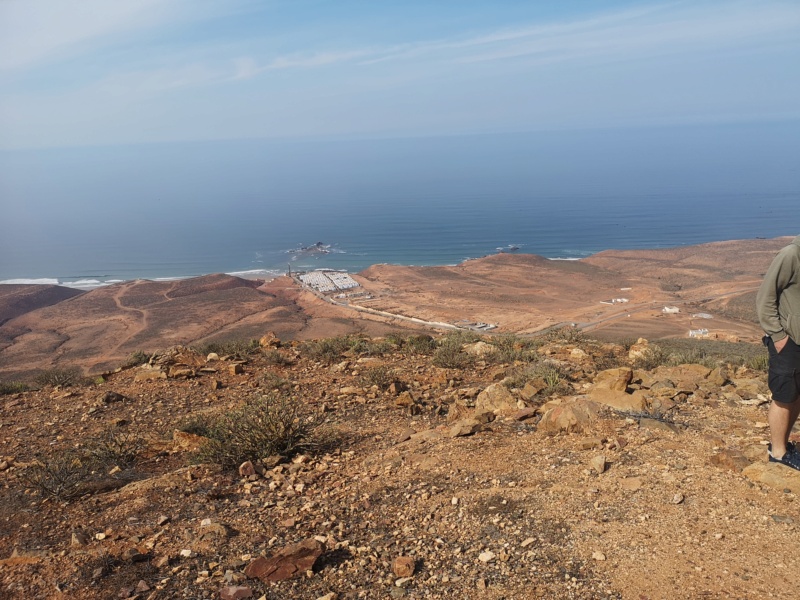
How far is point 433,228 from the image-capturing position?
100 meters

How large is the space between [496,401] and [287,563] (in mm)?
3261

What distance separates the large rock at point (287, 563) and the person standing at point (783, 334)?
3.29m

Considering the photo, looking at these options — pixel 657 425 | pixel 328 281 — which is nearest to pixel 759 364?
pixel 657 425

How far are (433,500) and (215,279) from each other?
53.1m

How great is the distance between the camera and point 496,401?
6.10 m

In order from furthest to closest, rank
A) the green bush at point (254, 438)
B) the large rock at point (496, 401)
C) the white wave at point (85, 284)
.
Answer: the white wave at point (85, 284) → the large rock at point (496, 401) → the green bush at point (254, 438)

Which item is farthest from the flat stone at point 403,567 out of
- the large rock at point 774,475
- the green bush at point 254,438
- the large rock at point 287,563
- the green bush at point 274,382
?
the green bush at point 274,382

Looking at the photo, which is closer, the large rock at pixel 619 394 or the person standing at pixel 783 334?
the person standing at pixel 783 334

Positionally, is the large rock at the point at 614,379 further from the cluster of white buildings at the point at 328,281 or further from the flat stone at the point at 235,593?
the cluster of white buildings at the point at 328,281

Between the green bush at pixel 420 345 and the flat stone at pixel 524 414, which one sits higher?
the flat stone at pixel 524 414

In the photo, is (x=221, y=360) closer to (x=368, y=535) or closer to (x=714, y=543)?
(x=368, y=535)

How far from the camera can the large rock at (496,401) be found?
5.95 m

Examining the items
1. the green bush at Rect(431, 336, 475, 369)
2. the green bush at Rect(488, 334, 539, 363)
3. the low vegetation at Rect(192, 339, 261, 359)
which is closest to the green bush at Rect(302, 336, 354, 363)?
the low vegetation at Rect(192, 339, 261, 359)

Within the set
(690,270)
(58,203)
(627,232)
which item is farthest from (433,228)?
(58,203)
